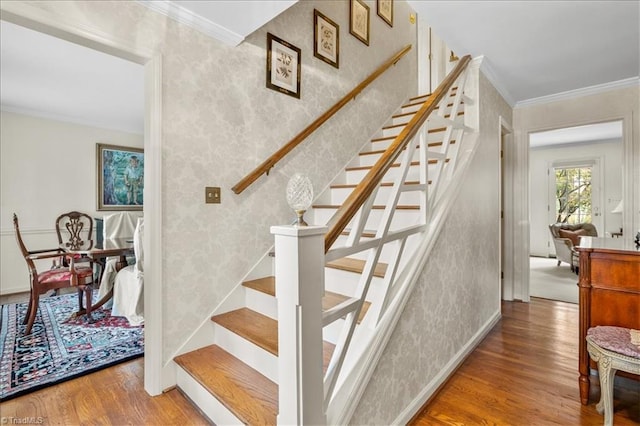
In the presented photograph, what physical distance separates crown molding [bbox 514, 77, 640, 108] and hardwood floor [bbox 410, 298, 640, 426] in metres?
2.58

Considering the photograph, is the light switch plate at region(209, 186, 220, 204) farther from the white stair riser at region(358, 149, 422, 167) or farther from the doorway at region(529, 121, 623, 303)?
the doorway at region(529, 121, 623, 303)

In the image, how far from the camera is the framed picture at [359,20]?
3.12 meters

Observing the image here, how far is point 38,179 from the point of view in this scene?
420 cm

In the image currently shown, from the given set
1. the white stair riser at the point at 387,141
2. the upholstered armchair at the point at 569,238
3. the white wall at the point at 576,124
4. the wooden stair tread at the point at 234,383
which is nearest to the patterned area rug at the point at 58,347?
the wooden stair tread at the point at 234,383

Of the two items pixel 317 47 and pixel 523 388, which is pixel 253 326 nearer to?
pixel 523 388

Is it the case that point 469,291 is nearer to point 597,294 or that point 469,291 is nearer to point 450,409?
point 597,294

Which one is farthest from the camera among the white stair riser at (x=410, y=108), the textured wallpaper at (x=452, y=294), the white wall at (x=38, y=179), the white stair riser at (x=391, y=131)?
the white wall at (x=38, y=179)

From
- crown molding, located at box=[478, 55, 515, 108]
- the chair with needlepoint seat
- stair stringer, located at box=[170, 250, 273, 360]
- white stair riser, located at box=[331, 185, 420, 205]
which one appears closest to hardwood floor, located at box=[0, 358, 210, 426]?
stair stringer, located at box=[170, 250, 273, 360]

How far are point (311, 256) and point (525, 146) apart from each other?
399 centimetres

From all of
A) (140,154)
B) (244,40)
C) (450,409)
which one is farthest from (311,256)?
(140,154)

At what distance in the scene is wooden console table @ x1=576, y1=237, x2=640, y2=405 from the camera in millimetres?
1756

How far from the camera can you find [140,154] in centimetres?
530

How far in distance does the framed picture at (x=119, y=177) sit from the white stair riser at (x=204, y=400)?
410cm

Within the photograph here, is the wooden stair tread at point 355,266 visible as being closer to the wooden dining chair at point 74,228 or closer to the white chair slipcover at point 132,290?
the white chair slipcover at point 132,290
